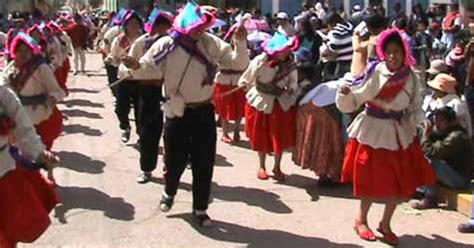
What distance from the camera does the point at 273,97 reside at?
812cm

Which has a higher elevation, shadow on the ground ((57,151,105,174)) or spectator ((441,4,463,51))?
spectator ((441,4,463,51))

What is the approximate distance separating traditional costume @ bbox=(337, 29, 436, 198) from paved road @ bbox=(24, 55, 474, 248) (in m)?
0.51

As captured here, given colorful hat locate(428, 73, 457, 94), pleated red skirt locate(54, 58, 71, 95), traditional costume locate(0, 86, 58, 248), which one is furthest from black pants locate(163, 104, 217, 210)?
pleated red skirt locate(54, 58, 71, 95)

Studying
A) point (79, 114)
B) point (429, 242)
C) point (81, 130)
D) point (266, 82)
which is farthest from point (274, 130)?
point (79, 114)

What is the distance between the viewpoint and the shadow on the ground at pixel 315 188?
7.73 meters

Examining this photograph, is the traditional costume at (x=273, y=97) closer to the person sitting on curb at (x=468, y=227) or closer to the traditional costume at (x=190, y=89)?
the traditional costume at (x=190, y=89)

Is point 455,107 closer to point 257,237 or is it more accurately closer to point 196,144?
point 257,237

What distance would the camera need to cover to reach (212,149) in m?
6.67

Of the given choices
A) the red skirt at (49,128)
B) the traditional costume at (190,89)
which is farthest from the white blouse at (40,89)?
the traditional costume at (190,89)

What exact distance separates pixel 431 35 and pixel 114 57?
7.26 m

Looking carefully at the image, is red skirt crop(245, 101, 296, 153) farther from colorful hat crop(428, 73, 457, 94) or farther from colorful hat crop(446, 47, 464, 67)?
colorful hat crop(446, 47, 464, 67)

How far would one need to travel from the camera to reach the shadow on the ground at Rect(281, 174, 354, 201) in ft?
25.4

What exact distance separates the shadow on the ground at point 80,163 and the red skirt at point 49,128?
4.21 ft

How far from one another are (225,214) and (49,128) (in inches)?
76.1
